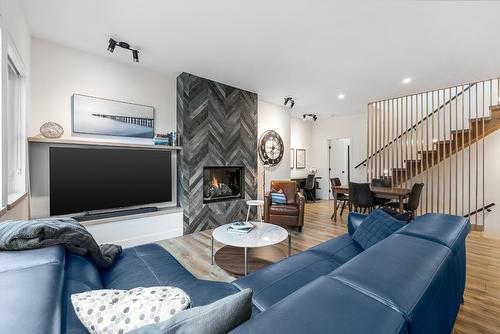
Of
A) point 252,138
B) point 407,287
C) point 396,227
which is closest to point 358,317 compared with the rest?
point 407,287

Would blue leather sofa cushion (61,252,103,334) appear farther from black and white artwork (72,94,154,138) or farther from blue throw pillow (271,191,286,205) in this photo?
blue throw pillow (271,191,286,205)

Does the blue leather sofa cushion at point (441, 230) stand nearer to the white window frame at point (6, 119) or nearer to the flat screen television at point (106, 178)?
the white window frame at point (6, 119)

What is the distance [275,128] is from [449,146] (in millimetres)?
3720

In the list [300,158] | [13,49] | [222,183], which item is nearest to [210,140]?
[222,183]

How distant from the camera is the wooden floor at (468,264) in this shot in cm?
176

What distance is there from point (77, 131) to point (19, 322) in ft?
10.1

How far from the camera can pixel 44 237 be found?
3.94 ft

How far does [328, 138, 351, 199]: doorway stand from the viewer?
307 inches

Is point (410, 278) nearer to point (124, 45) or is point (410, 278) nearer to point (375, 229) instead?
point (375, 229)

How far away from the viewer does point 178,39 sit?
2793 millimetres

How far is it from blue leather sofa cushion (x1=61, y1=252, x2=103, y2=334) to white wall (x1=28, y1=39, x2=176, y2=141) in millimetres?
2413

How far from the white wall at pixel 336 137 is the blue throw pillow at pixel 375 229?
202 inches

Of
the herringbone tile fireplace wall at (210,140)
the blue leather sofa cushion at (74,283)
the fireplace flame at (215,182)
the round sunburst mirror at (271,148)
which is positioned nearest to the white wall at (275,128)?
the round sunburst mirror at (271,148)

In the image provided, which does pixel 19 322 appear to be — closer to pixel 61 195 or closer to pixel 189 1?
pixel 189 1
